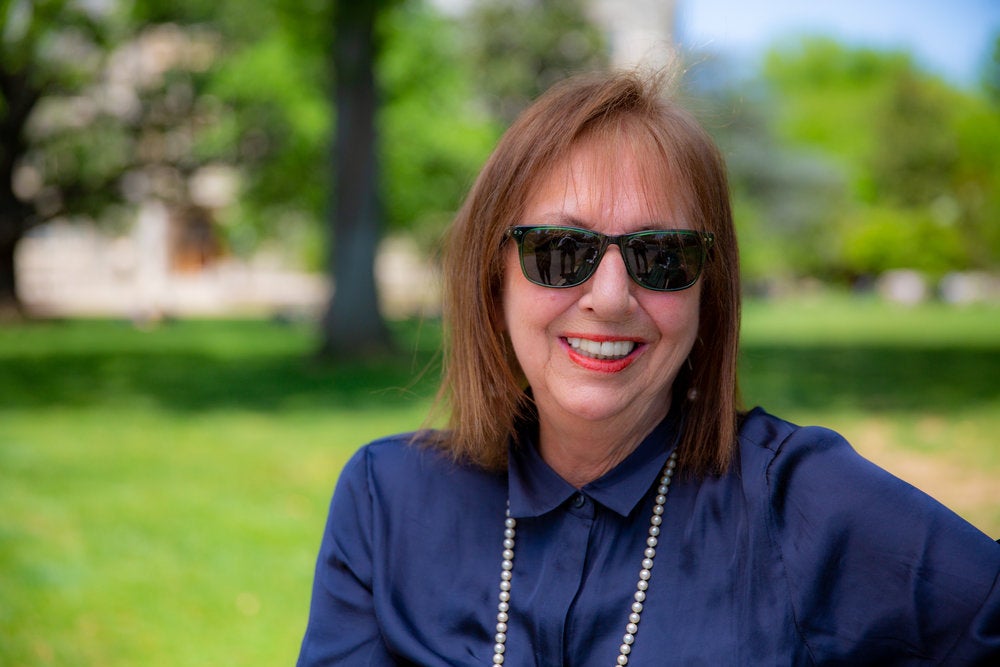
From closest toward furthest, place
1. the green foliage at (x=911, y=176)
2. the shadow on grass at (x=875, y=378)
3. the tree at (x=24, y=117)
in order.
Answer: the shadow on grass at (x=875, y=378) → the tree at (x=24, y=117) → the green foliage at (x=911, y=176)

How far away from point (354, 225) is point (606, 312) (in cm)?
1416

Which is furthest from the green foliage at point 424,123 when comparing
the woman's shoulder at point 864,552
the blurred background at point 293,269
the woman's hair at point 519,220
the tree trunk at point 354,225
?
the woman's shoulder at point 864,552

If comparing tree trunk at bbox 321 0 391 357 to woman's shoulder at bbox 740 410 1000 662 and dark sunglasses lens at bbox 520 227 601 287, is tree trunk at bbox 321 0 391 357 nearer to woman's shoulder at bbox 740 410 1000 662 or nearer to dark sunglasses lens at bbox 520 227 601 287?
dark sunglasses lens at bbox 520 227 601 287

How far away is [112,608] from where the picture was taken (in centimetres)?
514

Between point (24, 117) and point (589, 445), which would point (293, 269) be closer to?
point (24, 117)

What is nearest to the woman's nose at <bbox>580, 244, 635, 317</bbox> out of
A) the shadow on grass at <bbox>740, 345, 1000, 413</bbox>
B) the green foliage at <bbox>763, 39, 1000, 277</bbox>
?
the shadow on grass at <bbox>740, 345, 1000, 413</bbox>

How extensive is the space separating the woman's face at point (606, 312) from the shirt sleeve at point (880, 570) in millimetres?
342

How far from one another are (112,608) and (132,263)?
136 ft

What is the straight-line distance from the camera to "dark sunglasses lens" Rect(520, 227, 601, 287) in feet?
6.26

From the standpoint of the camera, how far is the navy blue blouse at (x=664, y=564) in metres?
1.68

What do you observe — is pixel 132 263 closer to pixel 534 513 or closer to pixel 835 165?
pixel 835 165

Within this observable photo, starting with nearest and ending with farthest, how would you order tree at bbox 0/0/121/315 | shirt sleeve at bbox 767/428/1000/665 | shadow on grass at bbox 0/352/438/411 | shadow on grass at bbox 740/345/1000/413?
shirt sleeve at bbox 767/428/1000/665 → shadow on grass at bbox 740/345/1000/413 → shadow on grass at bbox 0/352/438/411 → tree at bbox 0/0/121/315

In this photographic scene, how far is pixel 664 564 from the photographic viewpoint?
184 cm

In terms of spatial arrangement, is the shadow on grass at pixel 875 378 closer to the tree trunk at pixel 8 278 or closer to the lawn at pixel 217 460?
the lawn at pixel 217 460
